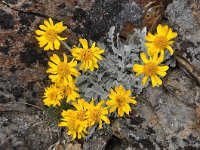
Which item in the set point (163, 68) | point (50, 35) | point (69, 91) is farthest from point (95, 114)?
point (50, 35)

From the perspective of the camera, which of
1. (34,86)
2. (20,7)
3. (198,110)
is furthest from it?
(34,86)

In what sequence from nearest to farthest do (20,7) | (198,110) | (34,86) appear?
(198,110) → (20,7) → (34,86)

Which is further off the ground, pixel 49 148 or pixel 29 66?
pixel 29 66

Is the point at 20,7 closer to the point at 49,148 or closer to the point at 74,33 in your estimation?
the point at 74,33

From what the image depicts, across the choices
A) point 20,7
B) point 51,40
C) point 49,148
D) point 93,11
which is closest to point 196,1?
point 93,11

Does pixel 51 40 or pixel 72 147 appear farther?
pixel 72 147

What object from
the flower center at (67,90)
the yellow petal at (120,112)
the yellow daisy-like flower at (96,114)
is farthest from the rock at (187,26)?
the flower center at (67,90)

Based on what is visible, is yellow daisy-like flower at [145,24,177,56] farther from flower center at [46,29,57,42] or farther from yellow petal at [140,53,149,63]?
flower center at [46,29,57,42]

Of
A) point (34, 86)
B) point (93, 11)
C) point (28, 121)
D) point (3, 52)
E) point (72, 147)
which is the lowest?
point (72, 147)

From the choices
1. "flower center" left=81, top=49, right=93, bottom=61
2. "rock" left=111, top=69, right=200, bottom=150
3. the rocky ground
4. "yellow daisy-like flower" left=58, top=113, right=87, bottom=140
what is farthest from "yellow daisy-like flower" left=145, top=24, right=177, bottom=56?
"yellow daisy-like flower" left=58, top=113, right=87, bottom=140
